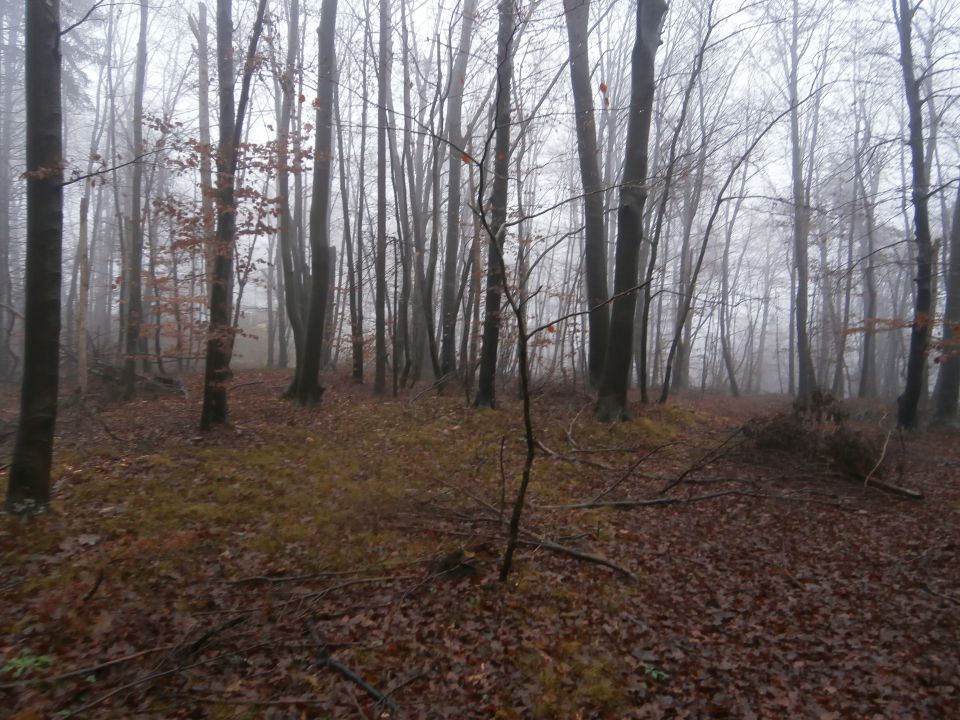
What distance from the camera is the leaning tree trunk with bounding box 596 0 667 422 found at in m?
10.3

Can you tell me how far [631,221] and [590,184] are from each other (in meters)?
2.80

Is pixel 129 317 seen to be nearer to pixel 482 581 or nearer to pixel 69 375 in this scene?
pixel 69 375

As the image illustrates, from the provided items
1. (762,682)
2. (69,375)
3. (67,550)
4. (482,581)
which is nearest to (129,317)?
(69,375)

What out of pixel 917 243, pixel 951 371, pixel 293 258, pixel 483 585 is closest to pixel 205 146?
pixel 483 585

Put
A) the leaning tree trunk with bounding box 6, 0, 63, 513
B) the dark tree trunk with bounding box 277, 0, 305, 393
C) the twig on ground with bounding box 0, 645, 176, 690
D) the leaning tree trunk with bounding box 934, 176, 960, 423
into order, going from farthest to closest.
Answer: the dark tree trunk with bounding box 277, 0, 305, 393, the leaning tree trunk with bounding box 934, 176, 960, 423, the leaning tree trunk with bounding box 6, 0, 63, 513, the twig on ground with bounding box 0, 645, 176, 690

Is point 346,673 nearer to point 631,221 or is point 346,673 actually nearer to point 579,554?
point 579,554

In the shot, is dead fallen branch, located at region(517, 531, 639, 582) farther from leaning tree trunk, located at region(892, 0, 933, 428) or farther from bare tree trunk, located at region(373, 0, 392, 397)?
leaning tree trunk, located at region(892, 0, 933, 428)

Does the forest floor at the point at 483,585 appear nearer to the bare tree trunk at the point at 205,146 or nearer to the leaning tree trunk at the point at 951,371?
the bare tree trunk at the point at 205,146

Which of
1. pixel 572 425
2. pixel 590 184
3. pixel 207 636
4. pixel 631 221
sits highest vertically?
pixel 590 184

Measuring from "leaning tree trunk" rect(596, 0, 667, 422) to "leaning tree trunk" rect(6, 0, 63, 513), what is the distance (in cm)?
806

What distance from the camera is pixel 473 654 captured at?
4.69 meters

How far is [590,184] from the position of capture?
12.8 m

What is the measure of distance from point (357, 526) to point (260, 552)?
1100mm

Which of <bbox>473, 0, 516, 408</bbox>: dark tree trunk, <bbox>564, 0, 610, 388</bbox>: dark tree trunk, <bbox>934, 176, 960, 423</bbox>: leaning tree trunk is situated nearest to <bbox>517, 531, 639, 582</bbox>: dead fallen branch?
<bbox>473, 0, 516, 408</bbox>: dark tree trunk
